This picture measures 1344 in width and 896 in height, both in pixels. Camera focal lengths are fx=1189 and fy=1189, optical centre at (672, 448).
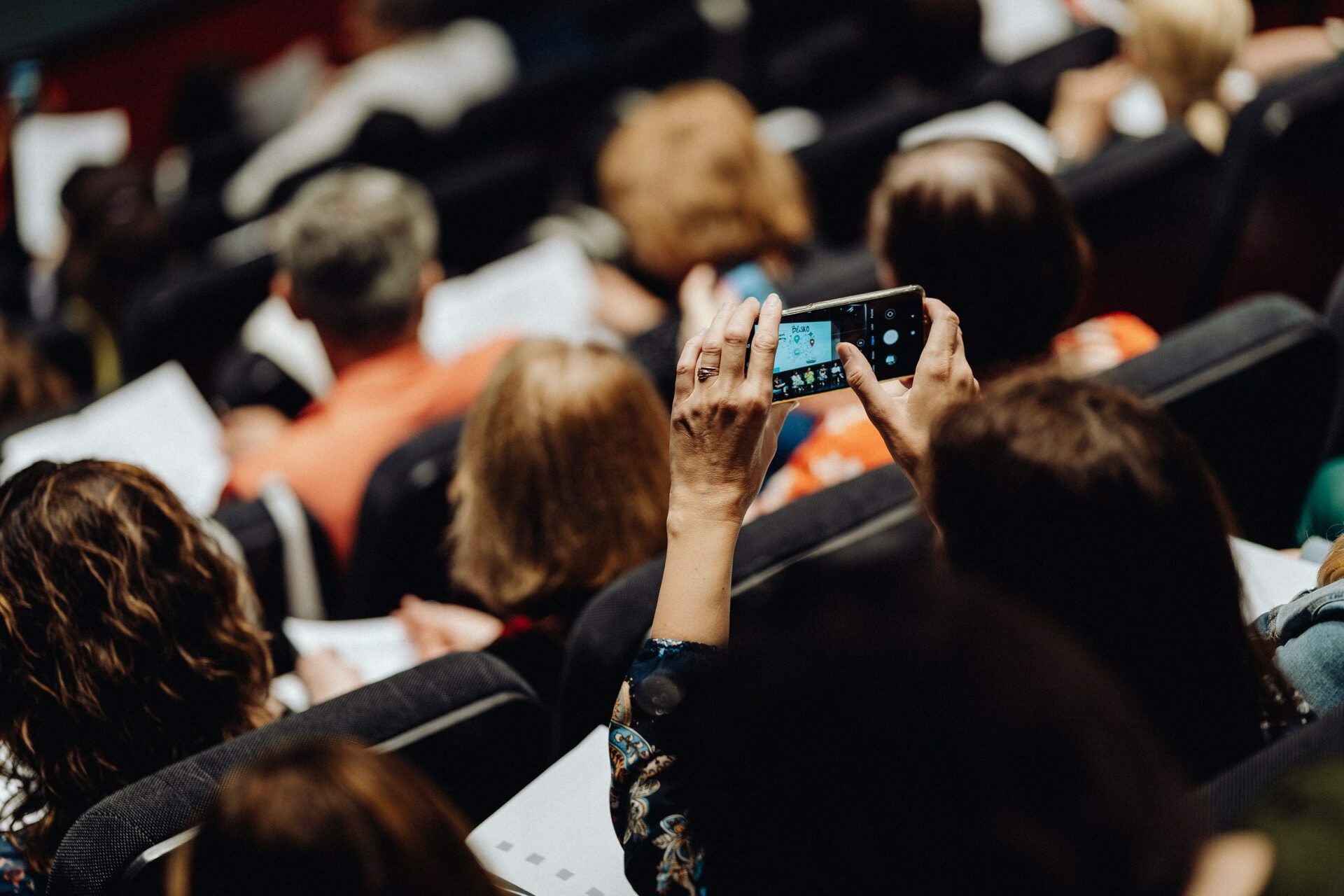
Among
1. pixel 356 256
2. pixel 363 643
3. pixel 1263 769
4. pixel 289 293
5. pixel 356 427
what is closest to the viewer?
pixel 1263 769

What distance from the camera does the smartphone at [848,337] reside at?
43.5 inches

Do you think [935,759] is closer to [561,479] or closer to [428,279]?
[561,479]

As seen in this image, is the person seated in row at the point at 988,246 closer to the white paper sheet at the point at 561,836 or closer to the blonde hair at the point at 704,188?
the white paper sheet at the point at 561,836

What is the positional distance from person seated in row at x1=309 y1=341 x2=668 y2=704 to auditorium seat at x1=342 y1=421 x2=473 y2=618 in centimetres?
18

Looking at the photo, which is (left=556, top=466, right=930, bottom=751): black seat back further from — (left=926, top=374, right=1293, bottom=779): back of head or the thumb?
(left=926, top=374, right=1293, bottom=779): back of head

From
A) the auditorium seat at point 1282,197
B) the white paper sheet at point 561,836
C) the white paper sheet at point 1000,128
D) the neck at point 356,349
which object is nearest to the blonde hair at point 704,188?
the white paper sheet at point 1000,128

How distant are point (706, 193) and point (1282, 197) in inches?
43.9

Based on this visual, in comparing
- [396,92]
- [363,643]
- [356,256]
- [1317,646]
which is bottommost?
[363,643]

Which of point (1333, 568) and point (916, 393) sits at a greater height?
point (916, 393)

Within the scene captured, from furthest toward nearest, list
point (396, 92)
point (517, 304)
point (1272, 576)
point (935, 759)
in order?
point (396, 92) < point (517, 304) < point (1272, 576) < point (935, 759)

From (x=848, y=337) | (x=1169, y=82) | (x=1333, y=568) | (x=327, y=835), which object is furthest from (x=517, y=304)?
(x=327, y=835)

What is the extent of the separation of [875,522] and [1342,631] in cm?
46

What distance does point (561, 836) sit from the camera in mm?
1082

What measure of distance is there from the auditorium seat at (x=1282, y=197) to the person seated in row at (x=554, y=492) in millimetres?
1268
